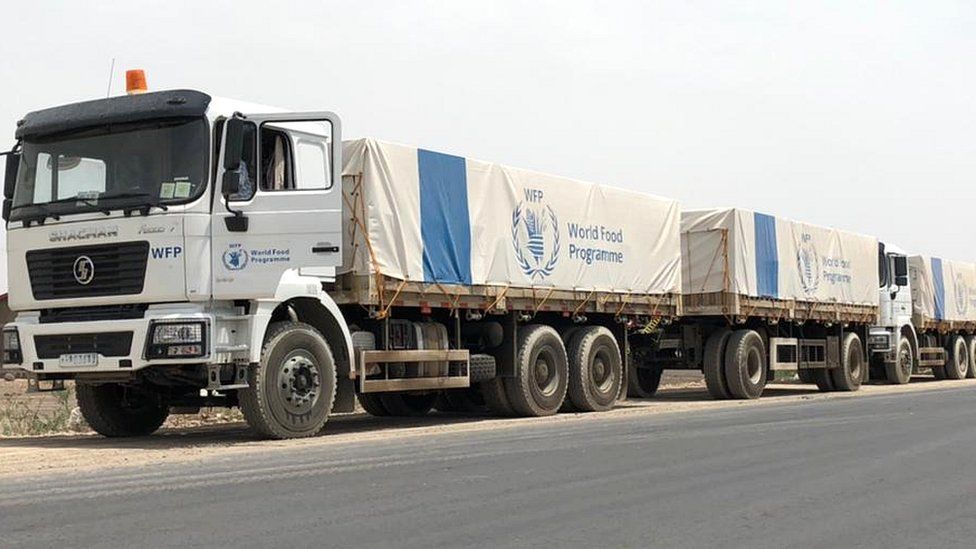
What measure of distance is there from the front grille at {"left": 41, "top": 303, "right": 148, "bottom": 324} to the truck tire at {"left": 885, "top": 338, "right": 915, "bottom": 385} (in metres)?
20.9

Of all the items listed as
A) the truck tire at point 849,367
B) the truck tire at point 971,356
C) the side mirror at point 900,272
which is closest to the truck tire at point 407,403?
the truck tire at point 849,367

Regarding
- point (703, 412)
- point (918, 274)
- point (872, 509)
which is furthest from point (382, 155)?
point (918, 274)

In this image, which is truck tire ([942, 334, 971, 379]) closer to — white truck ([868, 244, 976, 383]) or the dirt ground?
white truck ([868, 244, 976, 383])

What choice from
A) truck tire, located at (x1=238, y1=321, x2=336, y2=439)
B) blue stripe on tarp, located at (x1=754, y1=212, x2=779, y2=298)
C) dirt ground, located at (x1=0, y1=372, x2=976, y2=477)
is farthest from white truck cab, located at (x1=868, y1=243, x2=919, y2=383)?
truck tire, located at (x1=238, y1=321, x2=336, y2=439)

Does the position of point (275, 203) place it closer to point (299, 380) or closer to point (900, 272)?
point (299, 380)

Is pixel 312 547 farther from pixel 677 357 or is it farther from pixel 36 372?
pixel 677 357

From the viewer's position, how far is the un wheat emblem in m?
15.7

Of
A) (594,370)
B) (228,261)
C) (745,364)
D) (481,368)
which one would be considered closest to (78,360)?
(228,261)

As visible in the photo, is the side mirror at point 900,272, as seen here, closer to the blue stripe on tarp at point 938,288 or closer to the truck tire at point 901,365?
the truck tire at point 901,365

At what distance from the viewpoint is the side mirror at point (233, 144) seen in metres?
11.5

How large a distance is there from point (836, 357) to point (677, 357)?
194 inches

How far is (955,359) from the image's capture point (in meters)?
32.4

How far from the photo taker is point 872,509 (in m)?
7.16

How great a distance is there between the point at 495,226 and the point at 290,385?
427 centimetres
